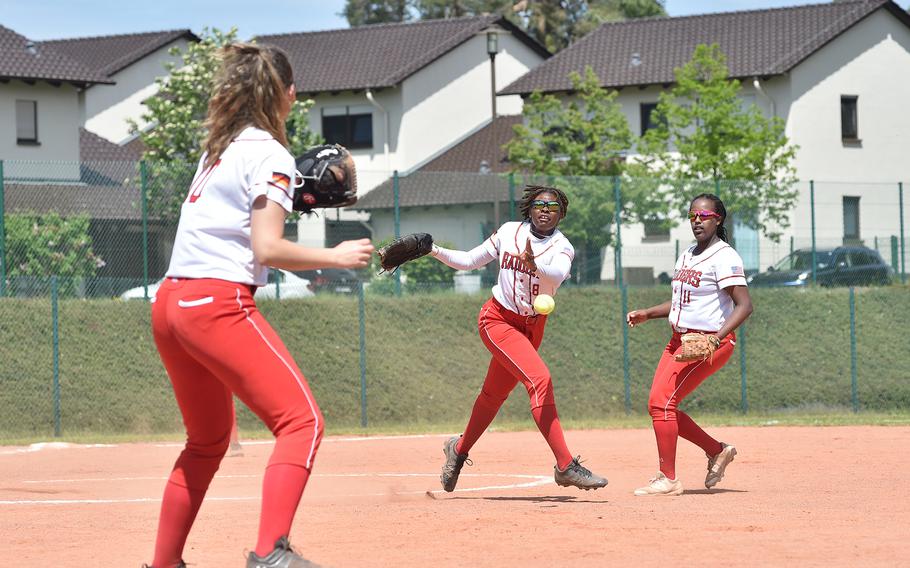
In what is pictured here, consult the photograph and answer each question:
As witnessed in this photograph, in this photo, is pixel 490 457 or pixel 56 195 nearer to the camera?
Result: pixel 490 457

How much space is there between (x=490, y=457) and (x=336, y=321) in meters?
5.80

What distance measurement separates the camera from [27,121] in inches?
1414

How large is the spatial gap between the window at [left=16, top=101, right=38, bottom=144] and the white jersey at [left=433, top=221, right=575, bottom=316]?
28.8 metres

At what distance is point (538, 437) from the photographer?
15.6m

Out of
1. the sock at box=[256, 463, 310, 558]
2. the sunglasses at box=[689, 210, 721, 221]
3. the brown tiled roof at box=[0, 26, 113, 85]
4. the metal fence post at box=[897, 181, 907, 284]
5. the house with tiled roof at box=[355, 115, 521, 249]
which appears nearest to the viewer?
the sock at box=[256, 463, 310, 558]

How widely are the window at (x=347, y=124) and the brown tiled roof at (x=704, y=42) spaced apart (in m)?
5.34

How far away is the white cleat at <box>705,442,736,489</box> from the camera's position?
9.53 m

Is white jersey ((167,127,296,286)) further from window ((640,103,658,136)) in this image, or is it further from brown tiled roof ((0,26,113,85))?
window ((640,103,658,136))

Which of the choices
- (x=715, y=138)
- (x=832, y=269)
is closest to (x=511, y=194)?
(x=832, y=269)

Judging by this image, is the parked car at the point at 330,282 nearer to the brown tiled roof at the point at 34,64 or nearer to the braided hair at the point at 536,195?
the braided hair at the point at 536,195

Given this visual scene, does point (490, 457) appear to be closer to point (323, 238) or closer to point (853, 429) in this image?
point (853, 429)

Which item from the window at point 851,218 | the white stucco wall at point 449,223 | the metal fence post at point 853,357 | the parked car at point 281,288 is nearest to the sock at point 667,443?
the parked car at point 281,288

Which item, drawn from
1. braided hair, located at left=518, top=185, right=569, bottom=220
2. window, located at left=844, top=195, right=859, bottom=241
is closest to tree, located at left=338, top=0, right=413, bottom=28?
window, located at left=844, top=195, right=859, bottom=241

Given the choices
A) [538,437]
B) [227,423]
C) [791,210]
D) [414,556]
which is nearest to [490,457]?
[538,437]
